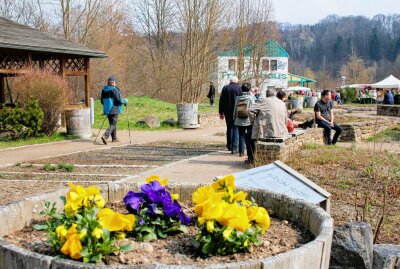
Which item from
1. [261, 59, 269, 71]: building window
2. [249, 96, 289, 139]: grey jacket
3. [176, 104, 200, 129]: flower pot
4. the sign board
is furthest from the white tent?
the sign board

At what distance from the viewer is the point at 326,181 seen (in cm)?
789

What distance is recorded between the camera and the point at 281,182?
15.5 feet

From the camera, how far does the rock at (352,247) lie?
380 cm

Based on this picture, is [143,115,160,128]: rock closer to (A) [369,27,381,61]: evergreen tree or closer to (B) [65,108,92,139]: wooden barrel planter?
(B) [65,108,92,139]: wooden barrel planter

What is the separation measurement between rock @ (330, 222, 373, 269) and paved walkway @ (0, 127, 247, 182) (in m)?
4.52

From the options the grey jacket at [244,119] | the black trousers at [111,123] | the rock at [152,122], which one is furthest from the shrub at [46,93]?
the grey jacket at [244,119]

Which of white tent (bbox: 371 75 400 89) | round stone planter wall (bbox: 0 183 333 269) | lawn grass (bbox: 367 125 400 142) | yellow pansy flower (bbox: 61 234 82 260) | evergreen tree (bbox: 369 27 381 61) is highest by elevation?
evergreen tree (bbox: 369 27 381 61)

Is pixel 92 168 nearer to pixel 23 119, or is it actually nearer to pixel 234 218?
pixel 23 119

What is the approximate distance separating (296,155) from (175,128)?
10300 millimetres

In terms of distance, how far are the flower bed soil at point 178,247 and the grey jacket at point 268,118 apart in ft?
21.1

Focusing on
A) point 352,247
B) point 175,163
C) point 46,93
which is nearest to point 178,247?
point 352,247

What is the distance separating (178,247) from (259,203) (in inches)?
40.0

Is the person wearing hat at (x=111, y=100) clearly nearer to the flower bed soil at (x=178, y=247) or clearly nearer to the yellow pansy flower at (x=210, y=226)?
the flower bed soil at (x=178, y=247)

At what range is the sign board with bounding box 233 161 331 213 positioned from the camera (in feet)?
14.9
